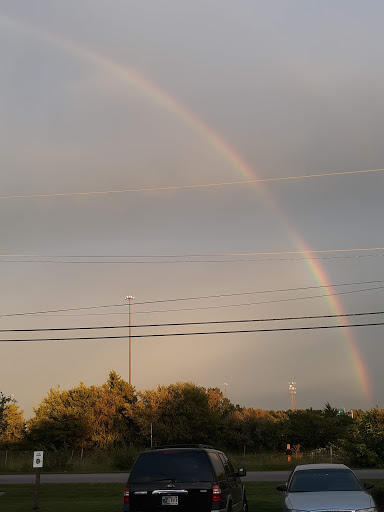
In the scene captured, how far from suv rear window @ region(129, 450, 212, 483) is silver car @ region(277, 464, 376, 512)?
74.6 inches

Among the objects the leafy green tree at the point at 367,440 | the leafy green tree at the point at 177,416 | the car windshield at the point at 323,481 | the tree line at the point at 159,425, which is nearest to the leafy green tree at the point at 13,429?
the tree line at the point at 159,425

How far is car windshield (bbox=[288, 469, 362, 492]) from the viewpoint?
45.8 feet

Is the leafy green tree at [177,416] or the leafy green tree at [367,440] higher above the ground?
the leafy green tree at [177,416]

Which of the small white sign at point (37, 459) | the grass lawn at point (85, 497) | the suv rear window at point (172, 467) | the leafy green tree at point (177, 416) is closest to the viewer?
the suv rear window at point (172, 467)

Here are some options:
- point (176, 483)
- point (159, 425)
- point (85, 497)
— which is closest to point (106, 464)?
point (159, 425)

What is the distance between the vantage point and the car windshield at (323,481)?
45.8ft

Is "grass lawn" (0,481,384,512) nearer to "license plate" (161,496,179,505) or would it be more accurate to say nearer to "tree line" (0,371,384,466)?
"license plate" (161,496,179,505)

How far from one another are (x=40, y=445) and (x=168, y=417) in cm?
1329

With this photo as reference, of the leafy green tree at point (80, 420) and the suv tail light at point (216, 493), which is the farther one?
the leafy green tree at point (80, 420)

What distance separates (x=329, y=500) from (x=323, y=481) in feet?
4.07

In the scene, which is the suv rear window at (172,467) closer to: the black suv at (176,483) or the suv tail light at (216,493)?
the black suv at (176,483)

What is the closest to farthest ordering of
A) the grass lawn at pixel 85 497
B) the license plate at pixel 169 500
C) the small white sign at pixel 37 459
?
the license plate at pixel 169 500
the grass lawn at pixel 85 497
the small white sign at pixel 37 459

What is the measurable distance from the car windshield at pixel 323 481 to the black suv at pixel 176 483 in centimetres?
182

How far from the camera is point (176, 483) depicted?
1263 centimetres
